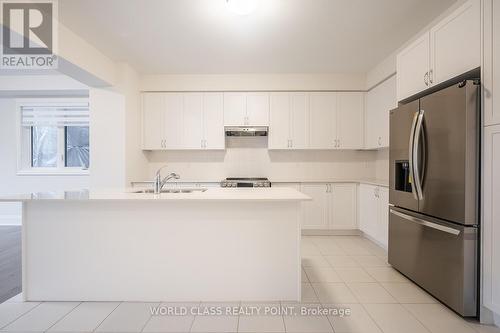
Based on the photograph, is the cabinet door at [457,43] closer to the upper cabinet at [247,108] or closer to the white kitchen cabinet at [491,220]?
the white kitchen cabinet at [491,220]

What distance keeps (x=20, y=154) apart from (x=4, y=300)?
13.0 ft

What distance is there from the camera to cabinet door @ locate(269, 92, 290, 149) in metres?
4.64

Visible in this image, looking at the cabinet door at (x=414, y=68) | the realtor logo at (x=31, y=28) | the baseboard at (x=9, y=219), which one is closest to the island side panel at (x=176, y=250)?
the realtor logo at (x=31, y=28)

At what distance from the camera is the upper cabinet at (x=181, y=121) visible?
15.3 ft

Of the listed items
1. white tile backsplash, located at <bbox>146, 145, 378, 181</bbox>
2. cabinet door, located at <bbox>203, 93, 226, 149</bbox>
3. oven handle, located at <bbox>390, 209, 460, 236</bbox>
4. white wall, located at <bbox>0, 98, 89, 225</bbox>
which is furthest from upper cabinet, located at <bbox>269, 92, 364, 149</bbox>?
white wall, located at <bbox>0, 98, 89, 225</bbox>

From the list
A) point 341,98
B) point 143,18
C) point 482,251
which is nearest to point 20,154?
point 143,18

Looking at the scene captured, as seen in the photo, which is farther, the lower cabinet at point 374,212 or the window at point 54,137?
the window at point 54,137

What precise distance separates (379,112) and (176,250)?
3.62 metres

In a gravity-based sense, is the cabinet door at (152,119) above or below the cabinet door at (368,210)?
above

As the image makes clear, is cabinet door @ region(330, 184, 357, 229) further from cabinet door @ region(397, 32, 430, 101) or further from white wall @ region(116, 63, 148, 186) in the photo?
white wall @ region(116, 63, 148, 186)

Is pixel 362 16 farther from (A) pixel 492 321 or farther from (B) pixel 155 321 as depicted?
(B) pixel 155 321

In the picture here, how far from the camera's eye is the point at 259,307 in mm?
2176

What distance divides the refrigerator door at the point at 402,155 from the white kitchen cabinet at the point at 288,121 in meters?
1.85

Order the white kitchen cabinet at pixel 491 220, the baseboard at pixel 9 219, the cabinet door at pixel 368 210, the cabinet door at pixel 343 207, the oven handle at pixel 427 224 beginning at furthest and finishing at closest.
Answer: the baseboard at pixel 9 219 < the cabinet door at pixel 343 207 < the cabinet door at pixel 368 210 < the oven handle at pixel 427 224 < the white kitchen cabinet at pixel 491 220
